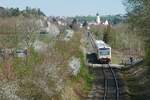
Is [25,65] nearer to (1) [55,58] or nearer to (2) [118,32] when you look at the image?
(1) [55,58]

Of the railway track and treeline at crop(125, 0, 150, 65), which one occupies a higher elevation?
treeline at crop(125, 0, 150, 65)

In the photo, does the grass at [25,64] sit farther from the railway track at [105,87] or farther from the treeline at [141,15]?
the treeline at [141,15]

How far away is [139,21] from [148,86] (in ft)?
19.2

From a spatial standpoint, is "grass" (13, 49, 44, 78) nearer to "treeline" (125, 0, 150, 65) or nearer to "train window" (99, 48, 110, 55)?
"treeline" (125, 0, 150, 65)

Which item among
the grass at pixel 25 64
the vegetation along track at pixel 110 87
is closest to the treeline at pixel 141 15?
the vegetation along track at pixel 110 87

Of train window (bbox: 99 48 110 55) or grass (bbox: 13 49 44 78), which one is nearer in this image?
grass (bbox: 13 49 44 78)

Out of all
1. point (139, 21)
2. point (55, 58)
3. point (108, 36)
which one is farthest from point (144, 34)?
point (108, 36)

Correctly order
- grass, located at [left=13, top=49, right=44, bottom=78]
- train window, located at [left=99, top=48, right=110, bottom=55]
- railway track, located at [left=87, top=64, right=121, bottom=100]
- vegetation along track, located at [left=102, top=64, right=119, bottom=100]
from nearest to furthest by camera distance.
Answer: grass, located at [left=13, top=49, right=44, bottom=78]
railway track, located at [left=87, top=64, right=121, bottom=100]
vegetation along track, located at [left=102, top=64, right=119, bottom=100]
train window, located at [left=99, top=48, right=110, bottom=55]

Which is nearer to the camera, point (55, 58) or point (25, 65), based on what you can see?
point (25, 65)

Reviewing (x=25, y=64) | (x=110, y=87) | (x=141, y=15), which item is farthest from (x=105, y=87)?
(x=25, y=64)

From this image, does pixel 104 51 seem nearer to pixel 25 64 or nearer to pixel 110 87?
pixel 110 87

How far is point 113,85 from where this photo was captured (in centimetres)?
4119

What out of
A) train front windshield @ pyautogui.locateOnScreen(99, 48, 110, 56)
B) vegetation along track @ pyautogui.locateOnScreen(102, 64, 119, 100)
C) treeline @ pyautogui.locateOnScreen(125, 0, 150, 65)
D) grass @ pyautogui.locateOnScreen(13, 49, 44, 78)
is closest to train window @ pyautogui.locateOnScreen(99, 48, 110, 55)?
train front windshield @ pyautogui.locateOnScreen(99, 48, 110, 56)

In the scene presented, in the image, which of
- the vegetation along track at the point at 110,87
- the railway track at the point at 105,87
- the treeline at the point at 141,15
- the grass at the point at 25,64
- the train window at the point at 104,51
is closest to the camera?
the grass at the point at 25,64
